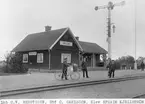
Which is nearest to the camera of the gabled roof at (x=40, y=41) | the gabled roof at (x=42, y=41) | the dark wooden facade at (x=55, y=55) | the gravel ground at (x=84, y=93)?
the gravel ground at (x=84, y=93)

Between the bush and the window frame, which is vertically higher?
the window frame

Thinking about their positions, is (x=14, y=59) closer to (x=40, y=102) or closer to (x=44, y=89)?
(x=44, y=89)

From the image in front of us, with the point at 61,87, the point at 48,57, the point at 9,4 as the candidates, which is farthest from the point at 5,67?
the point at 9,4

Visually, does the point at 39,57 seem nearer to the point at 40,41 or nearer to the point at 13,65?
the point at 40,41

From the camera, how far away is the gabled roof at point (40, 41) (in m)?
26.5

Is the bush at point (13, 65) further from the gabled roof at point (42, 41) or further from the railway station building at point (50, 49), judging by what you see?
the gabled roof at point (42, 41)

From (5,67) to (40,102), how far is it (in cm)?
1544

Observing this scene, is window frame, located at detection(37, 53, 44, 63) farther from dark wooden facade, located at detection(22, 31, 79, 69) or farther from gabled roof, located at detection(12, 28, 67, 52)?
gabled roof, located at detection(12, 28, 67, 52)

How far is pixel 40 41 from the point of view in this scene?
28.0 metres

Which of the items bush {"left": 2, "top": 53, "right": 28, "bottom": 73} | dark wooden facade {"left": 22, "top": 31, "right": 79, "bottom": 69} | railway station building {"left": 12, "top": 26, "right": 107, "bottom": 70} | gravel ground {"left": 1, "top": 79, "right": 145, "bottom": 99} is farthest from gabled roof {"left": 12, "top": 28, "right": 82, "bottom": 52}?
gravel ground {"left": 1, "top": 79, "right": 145, "bottom": 99}

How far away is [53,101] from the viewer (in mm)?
5918

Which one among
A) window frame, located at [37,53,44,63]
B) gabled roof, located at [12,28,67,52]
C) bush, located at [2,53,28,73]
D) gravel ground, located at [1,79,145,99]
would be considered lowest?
gravel ground, located at [1,79,145,99]

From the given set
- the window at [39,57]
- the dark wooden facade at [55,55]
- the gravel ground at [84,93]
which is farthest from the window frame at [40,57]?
the gravel ground at [84,93]

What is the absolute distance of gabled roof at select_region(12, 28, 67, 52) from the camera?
86.8ft
